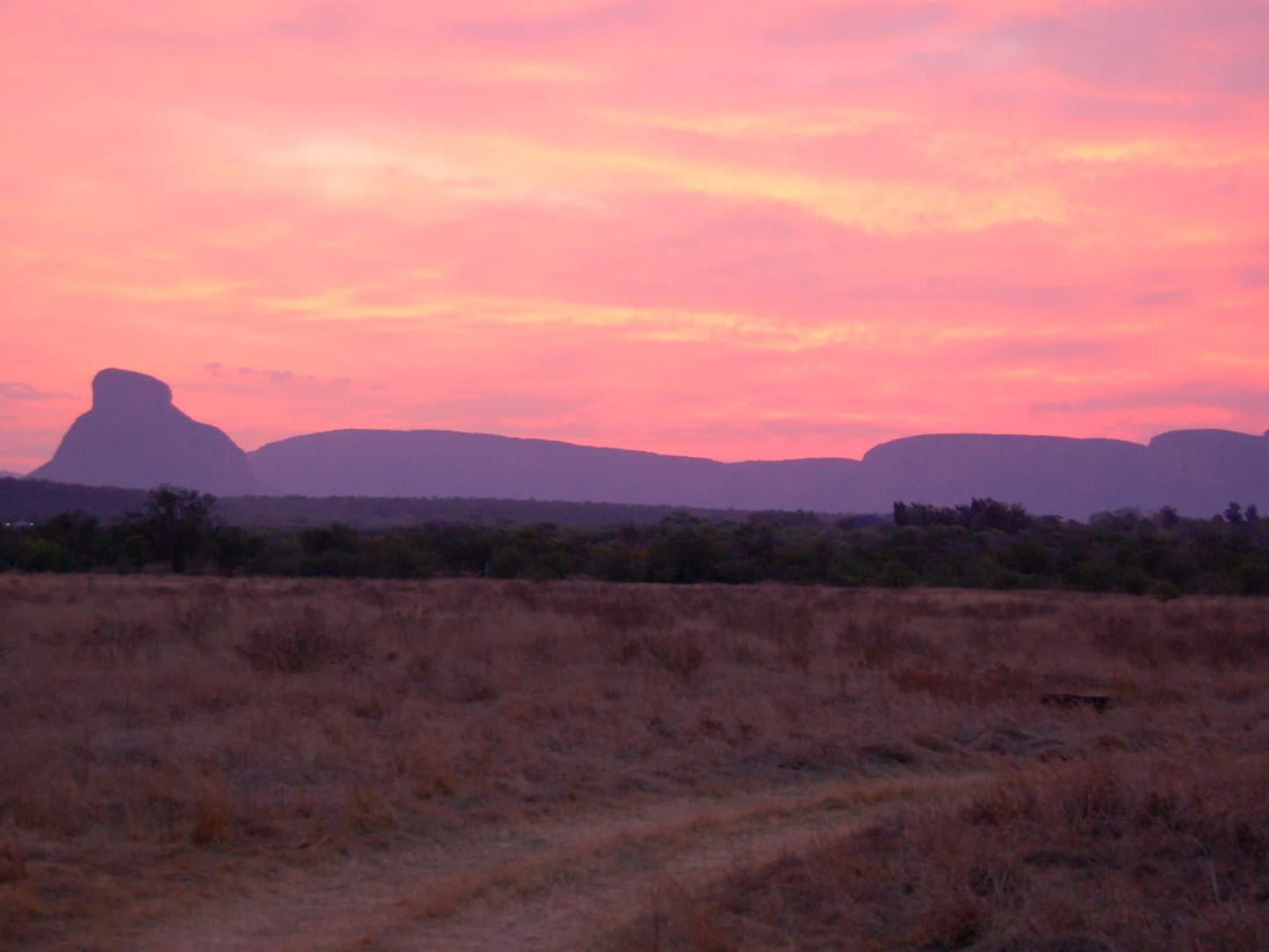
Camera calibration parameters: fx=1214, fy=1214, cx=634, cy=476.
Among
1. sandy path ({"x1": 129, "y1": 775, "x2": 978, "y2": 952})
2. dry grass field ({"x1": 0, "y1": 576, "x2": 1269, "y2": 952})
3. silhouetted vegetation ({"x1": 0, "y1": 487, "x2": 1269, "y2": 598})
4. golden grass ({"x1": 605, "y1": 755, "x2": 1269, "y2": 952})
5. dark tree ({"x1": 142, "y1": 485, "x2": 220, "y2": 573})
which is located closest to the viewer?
golden grass ({"x1": 605, "y1": 755, "x2": 1269, "y2": 952})

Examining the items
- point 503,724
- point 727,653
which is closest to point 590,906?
point 503,724

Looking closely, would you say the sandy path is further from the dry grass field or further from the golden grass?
the golden grass

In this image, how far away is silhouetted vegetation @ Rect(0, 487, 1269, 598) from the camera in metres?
44.6

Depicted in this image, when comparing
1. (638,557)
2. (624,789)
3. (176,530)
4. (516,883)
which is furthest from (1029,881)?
(176,530)

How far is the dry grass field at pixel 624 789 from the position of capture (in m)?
6.49

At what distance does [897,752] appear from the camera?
12164 mm

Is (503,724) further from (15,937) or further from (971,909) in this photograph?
(971,909)

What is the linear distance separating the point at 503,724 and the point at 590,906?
18.2 ft

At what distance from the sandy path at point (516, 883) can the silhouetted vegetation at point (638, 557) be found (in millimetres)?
33353

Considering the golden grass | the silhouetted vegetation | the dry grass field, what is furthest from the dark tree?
the golden grass

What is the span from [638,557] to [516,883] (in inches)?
1563

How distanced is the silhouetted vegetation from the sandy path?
33353 millimetres

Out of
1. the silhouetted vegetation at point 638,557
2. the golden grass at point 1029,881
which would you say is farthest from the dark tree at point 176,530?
the golden grass at point 1029,881

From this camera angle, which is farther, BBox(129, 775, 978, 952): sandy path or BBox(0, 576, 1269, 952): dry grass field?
BBox(129, 775, 978, 952): sandy path
